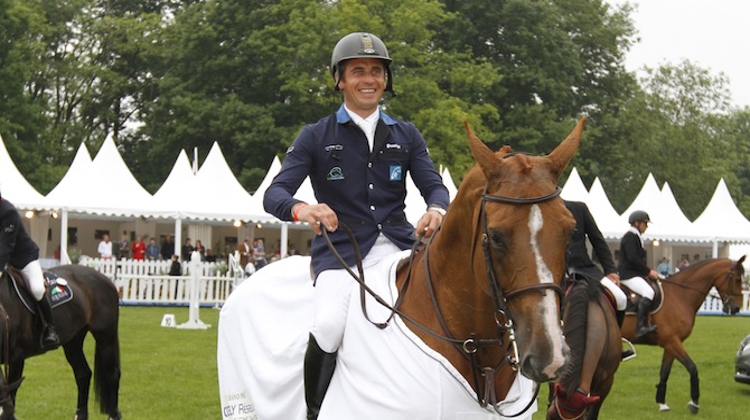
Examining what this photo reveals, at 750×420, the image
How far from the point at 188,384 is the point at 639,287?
618 centimetres

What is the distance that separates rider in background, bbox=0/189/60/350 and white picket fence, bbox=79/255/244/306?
1733cm

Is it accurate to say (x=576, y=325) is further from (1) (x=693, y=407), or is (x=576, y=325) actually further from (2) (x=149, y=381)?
(2) (x=149, y=381)

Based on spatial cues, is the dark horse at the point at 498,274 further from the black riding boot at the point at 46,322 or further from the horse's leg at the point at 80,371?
the horse's leg at the point at 80,371

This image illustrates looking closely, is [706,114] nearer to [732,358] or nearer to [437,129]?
[437,129]

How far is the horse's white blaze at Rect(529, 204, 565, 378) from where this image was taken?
3489 millimetres

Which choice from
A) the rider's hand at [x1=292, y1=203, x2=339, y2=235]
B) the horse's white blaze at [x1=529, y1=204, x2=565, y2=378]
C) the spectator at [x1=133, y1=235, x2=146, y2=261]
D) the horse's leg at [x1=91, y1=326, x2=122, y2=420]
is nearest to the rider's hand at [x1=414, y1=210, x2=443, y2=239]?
the rider's hand at [x1=292, y1=203, x2=339, y2=235]

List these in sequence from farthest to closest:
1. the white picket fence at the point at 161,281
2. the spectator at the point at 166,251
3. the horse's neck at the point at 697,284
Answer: the spectator at the point at 166,251
the white picket fence at the point at 161,281
the horse's neck at the point at 697,284

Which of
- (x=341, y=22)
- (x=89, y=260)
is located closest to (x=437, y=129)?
(x=341, y=22)

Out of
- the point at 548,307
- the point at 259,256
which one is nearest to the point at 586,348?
the point at 548,307

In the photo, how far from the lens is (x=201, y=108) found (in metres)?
45.9

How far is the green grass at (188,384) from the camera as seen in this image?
456 inches

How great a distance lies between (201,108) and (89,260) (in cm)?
1835

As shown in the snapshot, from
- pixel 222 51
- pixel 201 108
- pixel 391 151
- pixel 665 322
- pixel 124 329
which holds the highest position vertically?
pixel 222 51

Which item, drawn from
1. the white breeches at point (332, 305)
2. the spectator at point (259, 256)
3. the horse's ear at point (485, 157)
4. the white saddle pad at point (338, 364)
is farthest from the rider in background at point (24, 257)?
the spectator at point (259, 256)
